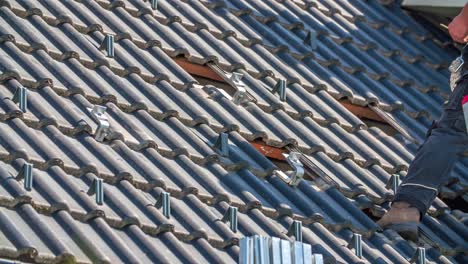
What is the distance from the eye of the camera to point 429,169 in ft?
31.0

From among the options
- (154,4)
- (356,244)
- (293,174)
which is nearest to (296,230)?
(356,244)

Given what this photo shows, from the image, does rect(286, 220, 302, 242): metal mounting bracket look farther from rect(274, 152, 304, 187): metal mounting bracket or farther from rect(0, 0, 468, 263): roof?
rect(274, 152, 304, 187): metal mounting bracket

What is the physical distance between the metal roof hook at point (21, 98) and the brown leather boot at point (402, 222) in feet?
7.81

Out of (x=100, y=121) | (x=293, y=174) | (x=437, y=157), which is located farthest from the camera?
(x=437, y=157)

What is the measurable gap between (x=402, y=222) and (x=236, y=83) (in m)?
1.47

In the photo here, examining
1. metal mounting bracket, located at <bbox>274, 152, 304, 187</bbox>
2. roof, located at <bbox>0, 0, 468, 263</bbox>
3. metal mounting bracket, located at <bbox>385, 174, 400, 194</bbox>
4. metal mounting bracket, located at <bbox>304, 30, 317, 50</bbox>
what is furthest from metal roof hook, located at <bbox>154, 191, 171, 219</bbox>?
metal mounting bracket, located at <bbox>304, 30, 317, 50</bbox>

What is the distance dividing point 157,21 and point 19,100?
205cm

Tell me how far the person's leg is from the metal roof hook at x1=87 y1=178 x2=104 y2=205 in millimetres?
Answer: 2156

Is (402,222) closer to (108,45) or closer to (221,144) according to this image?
(221,144)

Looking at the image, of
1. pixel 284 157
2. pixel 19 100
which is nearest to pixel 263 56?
pixel 284 157

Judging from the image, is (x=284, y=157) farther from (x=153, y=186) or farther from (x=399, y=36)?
(x=399, y=36)

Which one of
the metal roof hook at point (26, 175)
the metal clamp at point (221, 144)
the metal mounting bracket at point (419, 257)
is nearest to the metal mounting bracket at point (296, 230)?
the metal clamp at point (221, 144)

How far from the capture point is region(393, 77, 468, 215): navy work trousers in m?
9.42

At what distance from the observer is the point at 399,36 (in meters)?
12.0
